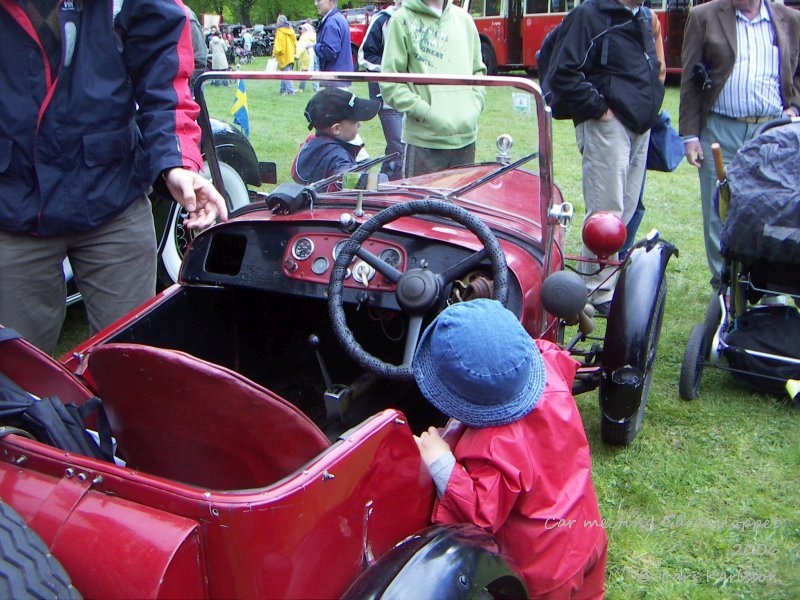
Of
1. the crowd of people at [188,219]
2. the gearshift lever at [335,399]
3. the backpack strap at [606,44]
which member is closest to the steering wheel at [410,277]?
the gearshift lever at [335,399]

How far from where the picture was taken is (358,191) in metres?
2.78

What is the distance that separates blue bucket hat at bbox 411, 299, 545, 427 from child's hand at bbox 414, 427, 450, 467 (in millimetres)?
96

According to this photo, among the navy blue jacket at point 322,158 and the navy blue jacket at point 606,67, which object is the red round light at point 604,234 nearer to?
the navy blue jacket at point 322,158

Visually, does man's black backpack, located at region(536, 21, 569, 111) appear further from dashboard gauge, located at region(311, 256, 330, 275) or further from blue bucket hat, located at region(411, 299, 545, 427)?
blue bucket hat, located at region(411, 299, 545, 427)

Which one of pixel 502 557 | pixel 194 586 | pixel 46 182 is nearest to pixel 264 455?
pixel 194 586

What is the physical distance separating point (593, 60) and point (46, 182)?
3252 millimetres

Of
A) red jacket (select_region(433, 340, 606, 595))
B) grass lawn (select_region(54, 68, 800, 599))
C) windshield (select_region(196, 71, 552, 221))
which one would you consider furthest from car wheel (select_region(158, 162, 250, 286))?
red jacket (select_region(433, 340, 606, 595))

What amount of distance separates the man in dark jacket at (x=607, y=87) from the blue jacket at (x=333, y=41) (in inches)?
158

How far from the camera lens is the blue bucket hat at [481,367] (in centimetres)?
173

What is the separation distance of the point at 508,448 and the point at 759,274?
2380 millimetres

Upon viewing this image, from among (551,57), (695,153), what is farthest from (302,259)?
(695,153)

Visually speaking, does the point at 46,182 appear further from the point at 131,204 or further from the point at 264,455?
the point at 264,455

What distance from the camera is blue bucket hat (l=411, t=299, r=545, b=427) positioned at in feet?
5.68

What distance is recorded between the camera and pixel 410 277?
7.24 feet
